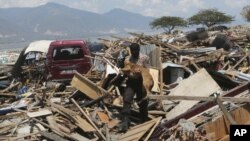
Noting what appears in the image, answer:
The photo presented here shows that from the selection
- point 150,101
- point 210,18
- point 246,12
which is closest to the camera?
point 150,101

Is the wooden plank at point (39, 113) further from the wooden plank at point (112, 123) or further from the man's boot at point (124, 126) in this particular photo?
the man's boot at point (124, 126)

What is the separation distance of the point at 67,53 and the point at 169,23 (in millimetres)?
83686

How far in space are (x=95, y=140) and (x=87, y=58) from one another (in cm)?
701

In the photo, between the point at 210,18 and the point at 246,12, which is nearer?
the point at 246,12

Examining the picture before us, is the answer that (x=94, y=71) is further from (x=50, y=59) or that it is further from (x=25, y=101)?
(x=25, y=101)

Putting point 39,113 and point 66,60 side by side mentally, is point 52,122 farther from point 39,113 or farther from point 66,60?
point 66,60

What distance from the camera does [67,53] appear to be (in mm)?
17484

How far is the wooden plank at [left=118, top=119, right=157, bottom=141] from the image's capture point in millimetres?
9983

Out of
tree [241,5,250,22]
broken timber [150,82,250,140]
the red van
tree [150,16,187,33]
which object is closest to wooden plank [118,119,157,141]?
broken timber [150,82,250,140]

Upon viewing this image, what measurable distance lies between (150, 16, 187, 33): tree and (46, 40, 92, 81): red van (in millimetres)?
82909

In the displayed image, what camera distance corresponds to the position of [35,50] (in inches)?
790

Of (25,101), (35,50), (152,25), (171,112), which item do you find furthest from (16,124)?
(152,25)

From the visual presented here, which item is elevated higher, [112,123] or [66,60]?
[66,60]

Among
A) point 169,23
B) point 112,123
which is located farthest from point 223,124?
point 169,23
